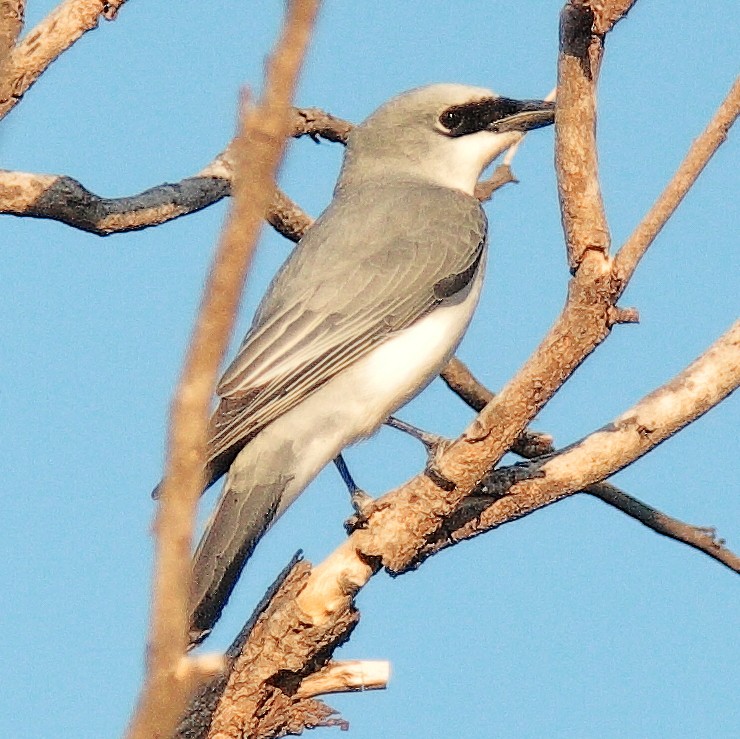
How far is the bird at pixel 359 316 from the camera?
19.5 ft

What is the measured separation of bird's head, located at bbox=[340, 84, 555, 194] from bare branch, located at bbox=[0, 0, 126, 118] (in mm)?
2458

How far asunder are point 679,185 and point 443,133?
3981 millimetres

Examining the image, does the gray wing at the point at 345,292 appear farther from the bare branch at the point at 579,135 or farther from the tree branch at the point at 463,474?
the bare branch at the point at 579,135

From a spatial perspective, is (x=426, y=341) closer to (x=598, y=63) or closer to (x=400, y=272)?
(x=400, y=272)

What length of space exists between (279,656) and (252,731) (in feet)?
1.19

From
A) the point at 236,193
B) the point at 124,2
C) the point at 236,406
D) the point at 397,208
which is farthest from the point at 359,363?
the point at 236,193

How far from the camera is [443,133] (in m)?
8.16

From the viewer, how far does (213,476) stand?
20.3ft

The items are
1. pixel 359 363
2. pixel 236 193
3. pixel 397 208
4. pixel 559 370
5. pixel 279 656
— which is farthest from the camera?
pixel 397 208

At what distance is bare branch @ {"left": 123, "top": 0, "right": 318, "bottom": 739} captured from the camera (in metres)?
1.70

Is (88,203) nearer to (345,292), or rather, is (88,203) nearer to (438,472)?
(345,292)

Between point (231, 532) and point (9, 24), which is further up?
point (9, 24)

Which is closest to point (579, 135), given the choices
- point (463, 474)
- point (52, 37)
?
point (463, 474)

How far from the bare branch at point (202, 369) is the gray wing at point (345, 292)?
4.08m
